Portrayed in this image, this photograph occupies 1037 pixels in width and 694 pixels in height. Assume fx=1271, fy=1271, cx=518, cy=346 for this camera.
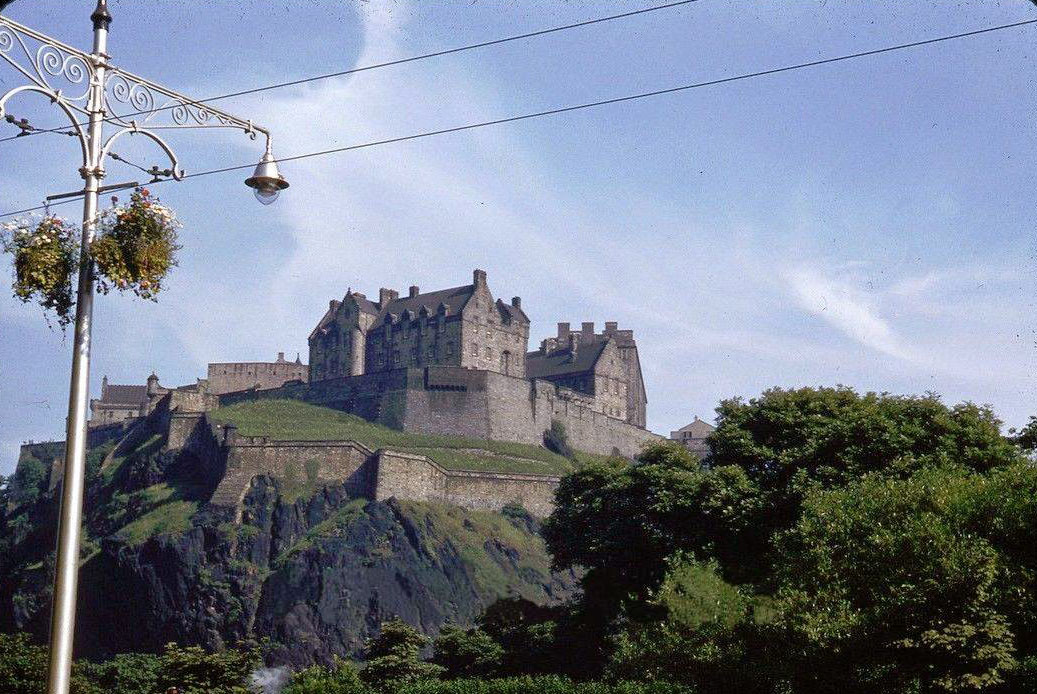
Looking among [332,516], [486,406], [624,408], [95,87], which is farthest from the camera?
[624,408]

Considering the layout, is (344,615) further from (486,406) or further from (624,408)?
(624,408)

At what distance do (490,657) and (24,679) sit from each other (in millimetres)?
19315

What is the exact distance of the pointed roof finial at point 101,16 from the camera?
10148mm

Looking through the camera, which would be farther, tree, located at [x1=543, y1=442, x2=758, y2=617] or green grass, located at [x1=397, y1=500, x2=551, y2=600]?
green grass, located at [x1=397, y1=500, x2=551, y2=600]

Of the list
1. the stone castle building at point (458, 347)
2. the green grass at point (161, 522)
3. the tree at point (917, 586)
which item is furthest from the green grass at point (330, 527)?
the tree at point (917, 586)

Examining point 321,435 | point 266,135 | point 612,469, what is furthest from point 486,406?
point 266,135

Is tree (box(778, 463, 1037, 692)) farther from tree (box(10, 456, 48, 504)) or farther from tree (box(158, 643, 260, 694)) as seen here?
tree (box(10, 456, 48, 504))

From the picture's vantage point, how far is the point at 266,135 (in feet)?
39.1

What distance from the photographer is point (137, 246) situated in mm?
10672

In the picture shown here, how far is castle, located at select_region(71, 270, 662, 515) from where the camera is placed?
8919 centimetres

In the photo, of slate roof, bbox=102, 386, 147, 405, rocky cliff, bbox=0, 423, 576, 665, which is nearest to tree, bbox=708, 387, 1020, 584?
rocky cliff, bbox=0, 423, 576, 665

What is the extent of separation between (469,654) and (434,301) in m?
67.9

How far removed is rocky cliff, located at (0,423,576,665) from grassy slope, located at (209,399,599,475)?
483cm

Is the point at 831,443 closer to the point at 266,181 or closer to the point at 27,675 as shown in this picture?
the point at 27,675
